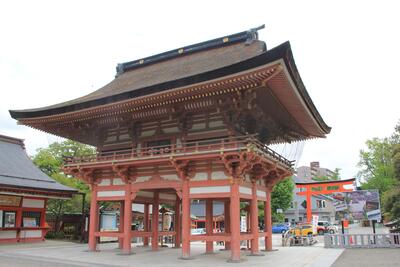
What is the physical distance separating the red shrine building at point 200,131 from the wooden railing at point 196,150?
50mm

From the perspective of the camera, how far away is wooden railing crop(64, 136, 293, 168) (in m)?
13.5

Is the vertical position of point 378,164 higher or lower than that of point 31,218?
higher

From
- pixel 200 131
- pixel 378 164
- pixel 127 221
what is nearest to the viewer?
pixel 200 131

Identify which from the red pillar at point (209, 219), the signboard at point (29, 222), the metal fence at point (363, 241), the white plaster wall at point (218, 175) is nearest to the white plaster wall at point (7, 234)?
the signboard at point (29, 222)

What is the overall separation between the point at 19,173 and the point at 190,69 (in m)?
15.2

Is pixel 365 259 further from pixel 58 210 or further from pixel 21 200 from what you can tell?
pixel 58 210

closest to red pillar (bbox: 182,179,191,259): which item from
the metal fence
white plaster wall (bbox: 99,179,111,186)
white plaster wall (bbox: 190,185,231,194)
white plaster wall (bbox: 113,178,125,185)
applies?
white plaster wall (bbox: 190,185,231,194)

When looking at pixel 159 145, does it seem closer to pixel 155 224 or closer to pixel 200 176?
pixel 200 176

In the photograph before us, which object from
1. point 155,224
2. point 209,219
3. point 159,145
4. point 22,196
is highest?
point 159,145

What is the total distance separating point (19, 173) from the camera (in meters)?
24.4

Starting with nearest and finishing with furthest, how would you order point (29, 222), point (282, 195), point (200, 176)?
1. point (200, 176)
2. point (29, 222)
3. point (282, 195)

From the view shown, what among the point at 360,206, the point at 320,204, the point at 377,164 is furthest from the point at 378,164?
the point at 360,206

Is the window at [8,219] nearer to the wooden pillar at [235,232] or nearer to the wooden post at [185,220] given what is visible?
the wooden post at [185,220]

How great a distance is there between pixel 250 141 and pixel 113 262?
300 inches
